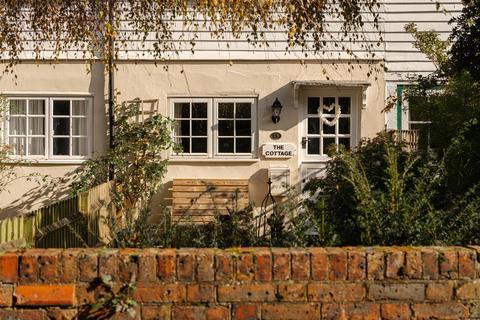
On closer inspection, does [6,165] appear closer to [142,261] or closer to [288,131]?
[288,131]

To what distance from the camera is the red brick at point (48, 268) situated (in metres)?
3.22

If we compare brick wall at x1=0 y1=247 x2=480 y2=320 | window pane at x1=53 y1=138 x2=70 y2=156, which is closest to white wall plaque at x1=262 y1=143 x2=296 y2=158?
window pane at x1=53 y1=138 x2=70 y2=156

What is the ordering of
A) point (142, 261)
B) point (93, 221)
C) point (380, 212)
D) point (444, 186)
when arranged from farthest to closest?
point (93, 221) < point (444, 186) < point (380, 212) < point (142, 261)

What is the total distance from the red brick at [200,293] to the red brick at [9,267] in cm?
95

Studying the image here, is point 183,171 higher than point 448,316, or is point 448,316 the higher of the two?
point 183,171

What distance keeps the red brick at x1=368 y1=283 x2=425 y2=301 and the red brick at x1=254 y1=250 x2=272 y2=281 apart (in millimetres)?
575

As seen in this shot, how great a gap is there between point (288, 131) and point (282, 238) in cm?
721

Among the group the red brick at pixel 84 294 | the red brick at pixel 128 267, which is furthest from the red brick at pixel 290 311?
the red brick at pixel 84 294

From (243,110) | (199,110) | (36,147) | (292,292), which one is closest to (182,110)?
(199,110)

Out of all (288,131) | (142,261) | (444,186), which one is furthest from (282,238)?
(288,131)

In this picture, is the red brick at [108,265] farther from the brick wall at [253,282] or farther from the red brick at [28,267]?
the red brick at [28,267]

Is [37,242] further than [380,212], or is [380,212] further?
[37,242]

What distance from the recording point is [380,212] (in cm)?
376

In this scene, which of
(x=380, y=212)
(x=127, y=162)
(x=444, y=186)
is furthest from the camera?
(x=127, y=162)
